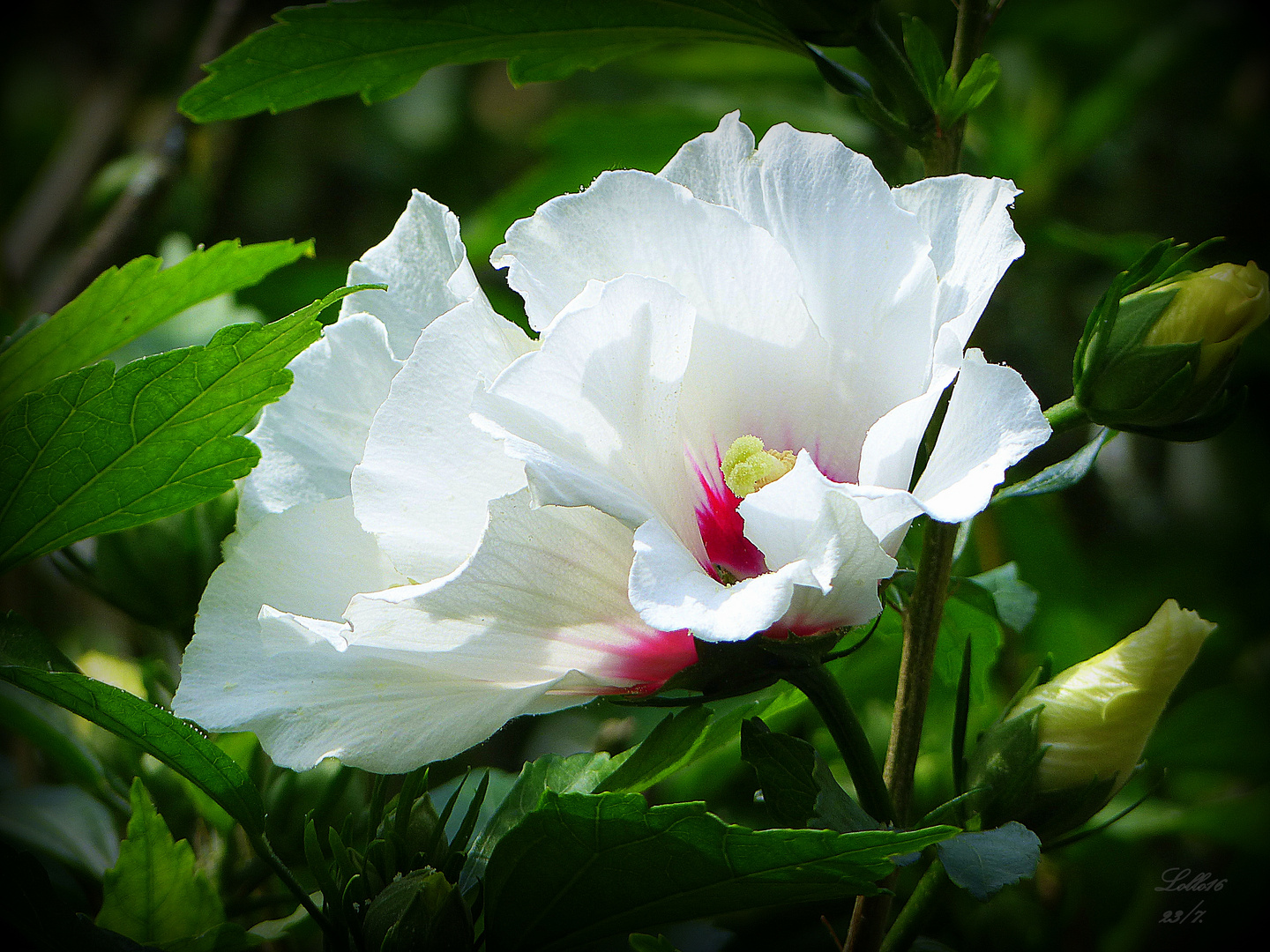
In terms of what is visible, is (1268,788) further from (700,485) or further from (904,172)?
(700,485)

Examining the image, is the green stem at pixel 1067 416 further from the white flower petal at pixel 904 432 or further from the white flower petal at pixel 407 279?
the white flower petal at pixel 407 279

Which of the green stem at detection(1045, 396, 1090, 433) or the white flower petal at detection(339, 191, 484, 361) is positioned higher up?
the white flower petal at detection(339, 191, 484, 361)

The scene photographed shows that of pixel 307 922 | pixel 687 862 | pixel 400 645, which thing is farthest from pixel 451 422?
pixel 307 922

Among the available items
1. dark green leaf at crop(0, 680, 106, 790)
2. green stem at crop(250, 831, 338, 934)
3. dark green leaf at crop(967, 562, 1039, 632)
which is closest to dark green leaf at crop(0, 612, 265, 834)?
green stem at crop(250, 831, 338, 934)

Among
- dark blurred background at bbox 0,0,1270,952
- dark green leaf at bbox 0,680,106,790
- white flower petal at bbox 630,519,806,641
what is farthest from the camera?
dark blurred background at bbox 0,0,1270,952

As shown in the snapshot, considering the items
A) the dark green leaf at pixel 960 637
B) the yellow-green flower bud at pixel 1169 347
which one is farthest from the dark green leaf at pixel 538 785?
the yellow-green flower bud at pixel 1169 347

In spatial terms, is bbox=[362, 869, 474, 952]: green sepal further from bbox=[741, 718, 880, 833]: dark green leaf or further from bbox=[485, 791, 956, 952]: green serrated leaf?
bbox=[741, 718, 880, 833]: dark green leaf
